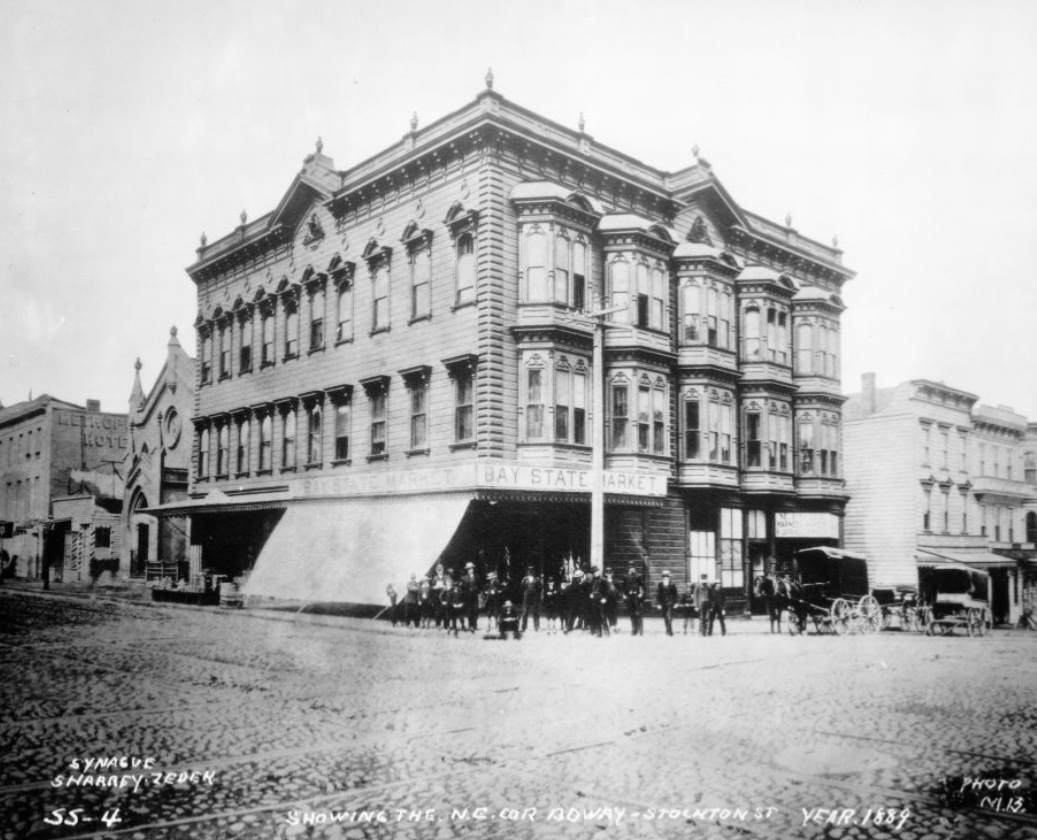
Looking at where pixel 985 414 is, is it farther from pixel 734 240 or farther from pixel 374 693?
pixel 374 693

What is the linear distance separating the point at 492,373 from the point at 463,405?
136cm

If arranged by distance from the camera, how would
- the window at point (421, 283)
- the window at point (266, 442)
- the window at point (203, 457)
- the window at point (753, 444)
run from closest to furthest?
the window at point (421, 283)
the window at point (266, 442)
the window at point (203, 457)
the window at point (753, 444)

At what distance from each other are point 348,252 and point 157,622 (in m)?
13.5

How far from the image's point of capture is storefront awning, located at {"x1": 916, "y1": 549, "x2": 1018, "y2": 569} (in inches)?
1385

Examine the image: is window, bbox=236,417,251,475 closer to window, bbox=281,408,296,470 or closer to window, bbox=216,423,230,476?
window, bbox=216,423,230,476

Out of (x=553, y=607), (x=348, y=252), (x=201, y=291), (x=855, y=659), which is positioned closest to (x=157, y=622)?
(x=553, y=607)

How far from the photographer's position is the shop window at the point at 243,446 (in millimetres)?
31547

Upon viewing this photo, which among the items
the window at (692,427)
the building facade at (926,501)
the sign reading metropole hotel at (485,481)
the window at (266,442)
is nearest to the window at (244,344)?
the window at (266,442)

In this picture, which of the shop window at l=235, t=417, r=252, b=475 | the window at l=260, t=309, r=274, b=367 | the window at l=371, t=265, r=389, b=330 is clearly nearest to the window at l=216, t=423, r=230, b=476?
the shop window at l=235, t=417, r=252, b=475

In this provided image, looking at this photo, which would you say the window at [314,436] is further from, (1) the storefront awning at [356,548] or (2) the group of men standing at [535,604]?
(2) the group of men standing at [535,604]

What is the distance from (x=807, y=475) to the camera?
35.4m

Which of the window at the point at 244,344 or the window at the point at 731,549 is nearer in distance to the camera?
the window at the point at 244,344

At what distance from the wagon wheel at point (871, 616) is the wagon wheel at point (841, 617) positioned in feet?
1.23

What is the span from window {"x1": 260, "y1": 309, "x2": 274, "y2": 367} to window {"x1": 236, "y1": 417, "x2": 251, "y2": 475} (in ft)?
7.96
